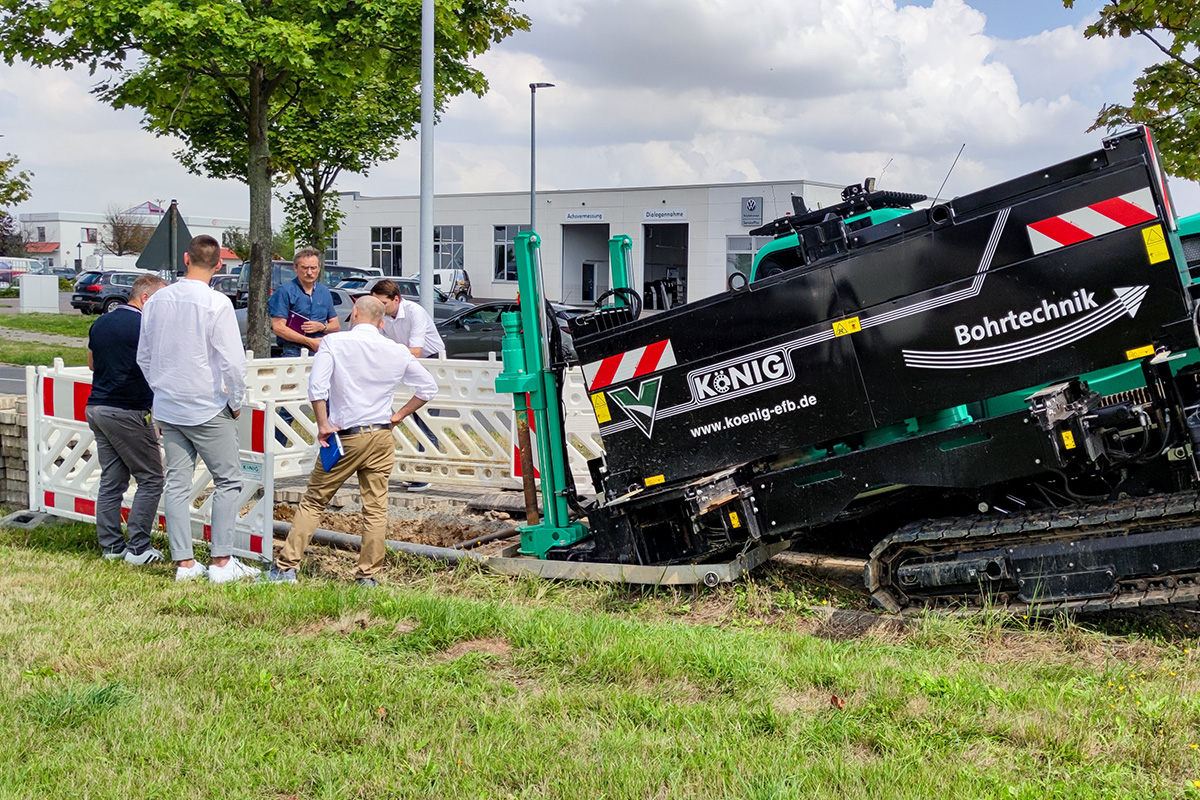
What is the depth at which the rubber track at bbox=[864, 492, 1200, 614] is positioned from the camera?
15.6 feet

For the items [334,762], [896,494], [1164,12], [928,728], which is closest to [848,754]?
[928,728]

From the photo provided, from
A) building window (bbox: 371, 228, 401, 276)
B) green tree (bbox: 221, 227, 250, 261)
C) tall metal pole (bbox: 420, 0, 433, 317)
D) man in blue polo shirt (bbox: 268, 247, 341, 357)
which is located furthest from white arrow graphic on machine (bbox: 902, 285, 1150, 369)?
green tree (bbox: 221, 227, 250, 261)

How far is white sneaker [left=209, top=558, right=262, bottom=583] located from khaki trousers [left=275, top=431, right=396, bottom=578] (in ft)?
0.73

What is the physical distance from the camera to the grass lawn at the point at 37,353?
20.6 m

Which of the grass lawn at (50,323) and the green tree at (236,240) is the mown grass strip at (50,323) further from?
the green tree at (236,240)

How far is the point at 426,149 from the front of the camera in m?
13.4

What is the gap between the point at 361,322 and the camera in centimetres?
654

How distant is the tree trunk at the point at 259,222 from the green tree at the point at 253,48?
15 mm

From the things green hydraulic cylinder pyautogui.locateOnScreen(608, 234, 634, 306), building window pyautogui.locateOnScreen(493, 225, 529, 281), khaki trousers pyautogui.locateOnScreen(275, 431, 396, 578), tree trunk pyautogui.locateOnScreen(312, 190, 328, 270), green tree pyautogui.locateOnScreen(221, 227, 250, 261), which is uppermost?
green tree pyautogui.locateOnScreen(221, 227, 250, 261)

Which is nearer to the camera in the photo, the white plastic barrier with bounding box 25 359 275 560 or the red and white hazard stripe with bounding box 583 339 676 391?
the red and white hazard stripe with bounding box 583 339 676 391

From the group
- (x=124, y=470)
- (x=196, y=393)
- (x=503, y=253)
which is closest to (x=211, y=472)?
(x=196, y=393)

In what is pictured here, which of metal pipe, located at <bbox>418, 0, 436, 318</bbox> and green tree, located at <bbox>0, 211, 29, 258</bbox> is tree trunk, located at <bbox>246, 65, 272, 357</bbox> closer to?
metal pipe, located at <bbox>418, 0, 436, 318</bbox>

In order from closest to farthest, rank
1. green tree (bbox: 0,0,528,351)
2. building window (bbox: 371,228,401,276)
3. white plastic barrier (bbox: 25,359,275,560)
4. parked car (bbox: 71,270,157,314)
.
A: white plastic barrier (bbox: 25,359,275,560), green tree (bbox: 0,0,528,351), parked car (bbox: 71,270,157,314), building window (bbox: 371,228,401,276)

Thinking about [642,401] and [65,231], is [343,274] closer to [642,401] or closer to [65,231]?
[642,401]
